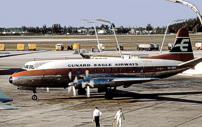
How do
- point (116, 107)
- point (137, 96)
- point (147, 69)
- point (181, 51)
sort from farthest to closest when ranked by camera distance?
point (181, 51) < point (137, 96) < point (147, 69) < point (116, 107)

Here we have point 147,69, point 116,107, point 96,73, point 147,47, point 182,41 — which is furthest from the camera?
point 147,47

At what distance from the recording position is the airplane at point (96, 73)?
1299 inches

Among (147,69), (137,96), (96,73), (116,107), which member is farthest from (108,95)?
(147,69)

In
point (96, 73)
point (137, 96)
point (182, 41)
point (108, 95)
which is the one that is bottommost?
point (137, 96)

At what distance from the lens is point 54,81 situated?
33.5 m

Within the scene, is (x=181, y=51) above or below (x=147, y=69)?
above

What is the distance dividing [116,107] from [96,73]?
16.8 feet

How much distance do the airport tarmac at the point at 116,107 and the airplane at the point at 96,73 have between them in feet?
4.86

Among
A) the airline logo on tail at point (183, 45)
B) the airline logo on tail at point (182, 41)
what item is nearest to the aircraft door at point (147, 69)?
the airline logo on tail at point (182, 41)

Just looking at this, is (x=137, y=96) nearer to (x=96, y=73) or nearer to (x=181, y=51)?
(x=96, y=73)

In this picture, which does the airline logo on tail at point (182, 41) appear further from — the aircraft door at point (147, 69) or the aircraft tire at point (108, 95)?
the aircraft tire at point (108, 95)

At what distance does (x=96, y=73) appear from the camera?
34250 millimetres

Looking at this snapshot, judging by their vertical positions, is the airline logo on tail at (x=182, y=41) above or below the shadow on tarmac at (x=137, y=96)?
above

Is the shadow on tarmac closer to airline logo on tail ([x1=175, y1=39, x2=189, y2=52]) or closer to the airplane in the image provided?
the airplane
